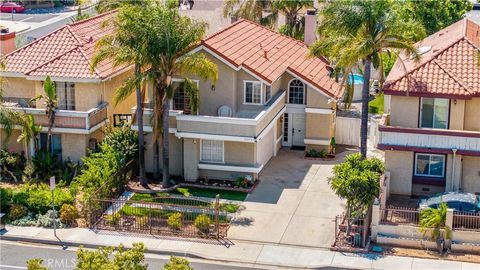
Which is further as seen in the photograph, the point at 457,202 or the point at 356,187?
the point at 457,202

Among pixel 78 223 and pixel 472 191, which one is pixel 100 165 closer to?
pixel 78 223

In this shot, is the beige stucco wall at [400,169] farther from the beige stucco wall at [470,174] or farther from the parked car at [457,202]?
the parked car at [457,202]

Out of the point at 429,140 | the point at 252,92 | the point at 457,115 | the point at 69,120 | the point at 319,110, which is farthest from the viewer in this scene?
the point at 319,110

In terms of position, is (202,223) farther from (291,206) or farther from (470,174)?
(470,174)

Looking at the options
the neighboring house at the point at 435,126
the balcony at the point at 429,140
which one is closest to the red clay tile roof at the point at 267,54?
the neighboring house at the point at 435,126

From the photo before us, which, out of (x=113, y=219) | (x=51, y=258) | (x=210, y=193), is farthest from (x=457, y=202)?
(x=51, y=258)

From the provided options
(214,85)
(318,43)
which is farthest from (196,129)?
(318,43)

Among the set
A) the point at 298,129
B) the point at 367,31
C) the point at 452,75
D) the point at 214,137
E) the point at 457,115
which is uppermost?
the point at 367,31
